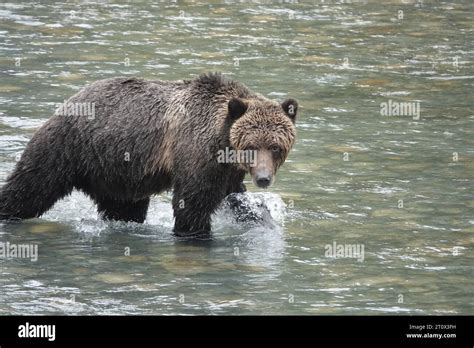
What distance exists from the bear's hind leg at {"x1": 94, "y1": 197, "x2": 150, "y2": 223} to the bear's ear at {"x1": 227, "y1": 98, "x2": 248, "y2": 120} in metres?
1.59

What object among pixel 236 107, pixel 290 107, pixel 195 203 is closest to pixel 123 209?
pixel 195 203

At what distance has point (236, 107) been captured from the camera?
485 inches

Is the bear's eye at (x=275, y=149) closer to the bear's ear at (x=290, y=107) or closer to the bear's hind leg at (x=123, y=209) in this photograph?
the bear's ear at (x=290, y=107)

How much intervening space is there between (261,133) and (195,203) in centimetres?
90

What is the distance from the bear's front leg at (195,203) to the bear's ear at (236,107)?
657 millimetres

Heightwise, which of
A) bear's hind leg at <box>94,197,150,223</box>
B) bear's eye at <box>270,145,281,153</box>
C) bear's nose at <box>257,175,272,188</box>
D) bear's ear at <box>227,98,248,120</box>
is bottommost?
bear's hind leg at <box>94,197,150,223</box>

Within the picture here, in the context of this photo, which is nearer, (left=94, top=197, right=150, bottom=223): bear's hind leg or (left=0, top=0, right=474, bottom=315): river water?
(left=0, top=0, right=474, bottom=315): river water

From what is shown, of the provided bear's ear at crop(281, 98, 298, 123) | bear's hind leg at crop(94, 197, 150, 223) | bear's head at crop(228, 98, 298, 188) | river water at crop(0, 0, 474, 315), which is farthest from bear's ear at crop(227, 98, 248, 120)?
bear's hind leg at crop(94, 197, 150, 223)

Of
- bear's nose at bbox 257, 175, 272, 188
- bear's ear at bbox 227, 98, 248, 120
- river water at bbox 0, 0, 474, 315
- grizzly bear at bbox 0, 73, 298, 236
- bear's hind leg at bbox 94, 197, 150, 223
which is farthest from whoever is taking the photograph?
bear's hind leg at bbox 94, 197, 150, 223

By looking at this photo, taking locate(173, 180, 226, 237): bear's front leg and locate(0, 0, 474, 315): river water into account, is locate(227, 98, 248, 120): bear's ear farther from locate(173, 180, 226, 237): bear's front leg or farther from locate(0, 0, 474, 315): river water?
locate(0, 0, 474, 315): river water

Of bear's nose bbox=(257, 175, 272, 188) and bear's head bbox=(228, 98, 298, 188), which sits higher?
bear's head bbox=(228, 98, 298, 188)

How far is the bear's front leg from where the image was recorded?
491 inches

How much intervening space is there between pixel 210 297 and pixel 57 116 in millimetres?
2666

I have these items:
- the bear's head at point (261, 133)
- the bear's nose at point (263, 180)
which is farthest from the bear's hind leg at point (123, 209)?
the bear's nose at point (263, 180)
